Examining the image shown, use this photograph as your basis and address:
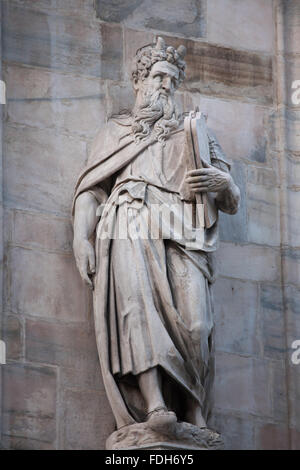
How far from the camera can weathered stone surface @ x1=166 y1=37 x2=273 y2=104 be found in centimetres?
1090

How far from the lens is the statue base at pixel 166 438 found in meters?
9.37

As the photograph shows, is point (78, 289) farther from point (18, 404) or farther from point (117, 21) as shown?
point (117, 21)

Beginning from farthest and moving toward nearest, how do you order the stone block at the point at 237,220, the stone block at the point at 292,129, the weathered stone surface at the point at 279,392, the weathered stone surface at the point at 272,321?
1. the stone block at the point at 292,129
2. the stone block at the point at 237,220
3. the weathered stone surface at the point at 272,321
4. the weathered stone surface at the point at 279,392

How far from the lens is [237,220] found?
10672 millimetres

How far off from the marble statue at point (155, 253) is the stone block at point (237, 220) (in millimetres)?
566

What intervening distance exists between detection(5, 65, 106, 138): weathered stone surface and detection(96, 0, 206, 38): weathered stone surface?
470mm

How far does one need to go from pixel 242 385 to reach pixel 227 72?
1.95m

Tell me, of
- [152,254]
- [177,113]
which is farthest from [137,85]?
[152,254]

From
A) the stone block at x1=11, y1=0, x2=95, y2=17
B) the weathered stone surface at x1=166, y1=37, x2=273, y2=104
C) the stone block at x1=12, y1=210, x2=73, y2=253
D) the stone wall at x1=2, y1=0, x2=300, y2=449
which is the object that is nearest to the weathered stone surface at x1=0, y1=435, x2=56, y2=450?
the stone wall at x1=2, y1=0, x2=300, y2=449

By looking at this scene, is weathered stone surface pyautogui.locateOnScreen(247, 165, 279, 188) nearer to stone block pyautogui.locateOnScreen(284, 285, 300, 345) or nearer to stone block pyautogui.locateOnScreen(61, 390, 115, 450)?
stone block pyautogui.locateOnScreen(284, 285, 300, 345)

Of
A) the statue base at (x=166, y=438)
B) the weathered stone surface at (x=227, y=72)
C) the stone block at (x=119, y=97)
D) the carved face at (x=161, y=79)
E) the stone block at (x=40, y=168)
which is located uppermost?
the weathered stone surface at (x=227, y=72)

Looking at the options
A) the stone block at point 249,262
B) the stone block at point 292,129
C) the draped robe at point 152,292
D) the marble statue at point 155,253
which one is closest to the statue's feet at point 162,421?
the marble statue at point 155,253

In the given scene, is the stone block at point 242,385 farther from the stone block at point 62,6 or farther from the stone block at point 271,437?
the stone block at point 62,6
